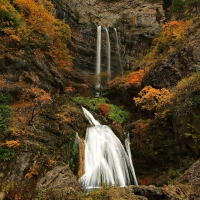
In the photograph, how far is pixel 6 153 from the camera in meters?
9.77

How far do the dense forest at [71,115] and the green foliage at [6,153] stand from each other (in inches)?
1.6

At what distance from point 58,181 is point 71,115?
6287mm

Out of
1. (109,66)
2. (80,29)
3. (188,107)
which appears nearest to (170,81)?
(188,107)

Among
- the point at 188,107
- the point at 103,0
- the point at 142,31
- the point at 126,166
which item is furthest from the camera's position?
the point at 103,0

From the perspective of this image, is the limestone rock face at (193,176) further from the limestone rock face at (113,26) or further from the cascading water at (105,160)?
the limestone rock face at (113,26)

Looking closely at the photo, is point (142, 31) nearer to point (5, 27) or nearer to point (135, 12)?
point (135, 12)

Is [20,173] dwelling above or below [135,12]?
below

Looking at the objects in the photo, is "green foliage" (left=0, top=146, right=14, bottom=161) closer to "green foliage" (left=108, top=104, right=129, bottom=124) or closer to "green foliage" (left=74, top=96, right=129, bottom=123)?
"green foliage" (left=74, top=96, right=129, bottom=123)

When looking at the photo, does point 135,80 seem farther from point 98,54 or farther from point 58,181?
point 58,181

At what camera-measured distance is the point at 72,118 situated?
14109 mm

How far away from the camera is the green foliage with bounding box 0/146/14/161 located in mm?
9570

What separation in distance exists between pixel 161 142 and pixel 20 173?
932cm

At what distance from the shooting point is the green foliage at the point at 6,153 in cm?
957

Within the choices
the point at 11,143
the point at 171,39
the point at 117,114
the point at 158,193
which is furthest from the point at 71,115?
the point at 171,39
